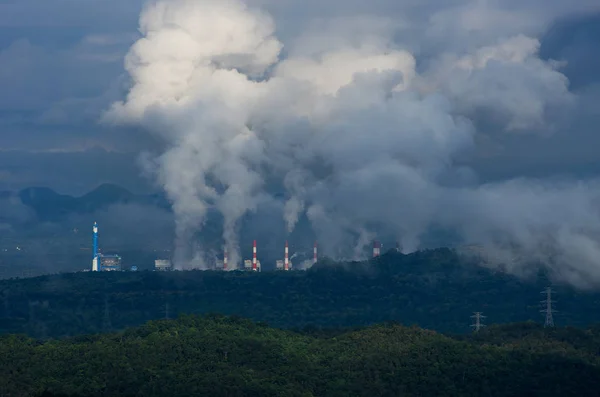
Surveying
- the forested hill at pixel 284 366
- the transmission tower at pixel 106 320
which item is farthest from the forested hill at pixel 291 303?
the forested hill at pixel 284 366

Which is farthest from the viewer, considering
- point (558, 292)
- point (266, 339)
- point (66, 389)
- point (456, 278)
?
point (456, 278)

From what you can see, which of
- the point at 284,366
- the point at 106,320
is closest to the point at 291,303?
the point at 106,320

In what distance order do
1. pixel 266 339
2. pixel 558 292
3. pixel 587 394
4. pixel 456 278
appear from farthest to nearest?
pixel 456 278, pixel 558 292, pixel 266 339, pixel 587 394

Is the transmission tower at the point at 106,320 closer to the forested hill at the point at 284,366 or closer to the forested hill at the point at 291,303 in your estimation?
the forested hill at the point at 291,303

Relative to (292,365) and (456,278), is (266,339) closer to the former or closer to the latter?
(292,365)

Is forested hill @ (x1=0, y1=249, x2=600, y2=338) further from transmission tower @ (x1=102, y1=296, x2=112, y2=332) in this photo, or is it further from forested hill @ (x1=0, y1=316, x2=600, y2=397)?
forested hill @ (x1=0, y1=316, x2=600, y2=397)

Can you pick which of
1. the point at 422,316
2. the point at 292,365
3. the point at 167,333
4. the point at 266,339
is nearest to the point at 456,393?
the point at 292,365

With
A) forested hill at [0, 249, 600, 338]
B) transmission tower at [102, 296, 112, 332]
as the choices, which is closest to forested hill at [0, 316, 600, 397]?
transmission tower at [102, 296, 112, 332]

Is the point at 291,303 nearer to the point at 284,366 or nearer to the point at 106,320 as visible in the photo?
the point at 106,320
